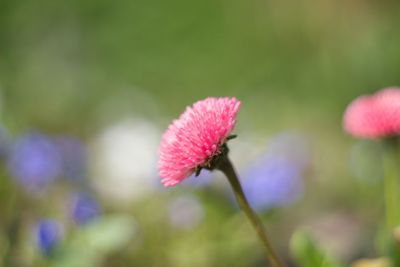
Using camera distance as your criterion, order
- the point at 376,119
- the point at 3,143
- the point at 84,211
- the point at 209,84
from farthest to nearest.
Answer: the point at 209,84 → the point at 3,143 → the point at 84,211 → the point at 376,119

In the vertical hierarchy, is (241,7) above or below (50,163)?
above

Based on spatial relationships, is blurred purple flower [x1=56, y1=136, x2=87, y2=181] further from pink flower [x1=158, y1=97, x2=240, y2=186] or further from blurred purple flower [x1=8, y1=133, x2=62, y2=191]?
pink flower [x1=158, y1=97, x2=240, y2=186]

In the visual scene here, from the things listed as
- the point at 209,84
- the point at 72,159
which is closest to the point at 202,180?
the point at 72,159

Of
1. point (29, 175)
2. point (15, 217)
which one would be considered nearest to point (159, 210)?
point (29, 175)

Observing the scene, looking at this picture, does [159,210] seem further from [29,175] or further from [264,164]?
[29,175]

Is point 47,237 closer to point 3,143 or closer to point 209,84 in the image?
point 3,143

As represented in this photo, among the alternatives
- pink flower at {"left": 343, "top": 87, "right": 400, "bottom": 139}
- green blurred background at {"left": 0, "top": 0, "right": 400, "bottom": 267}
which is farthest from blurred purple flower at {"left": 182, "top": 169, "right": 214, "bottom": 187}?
pink flower at {"left": 343, "top": 87, "right": 400, "bottom": 139}

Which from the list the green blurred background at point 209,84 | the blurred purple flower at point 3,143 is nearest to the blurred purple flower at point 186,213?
the green blurred background at point 209,84
